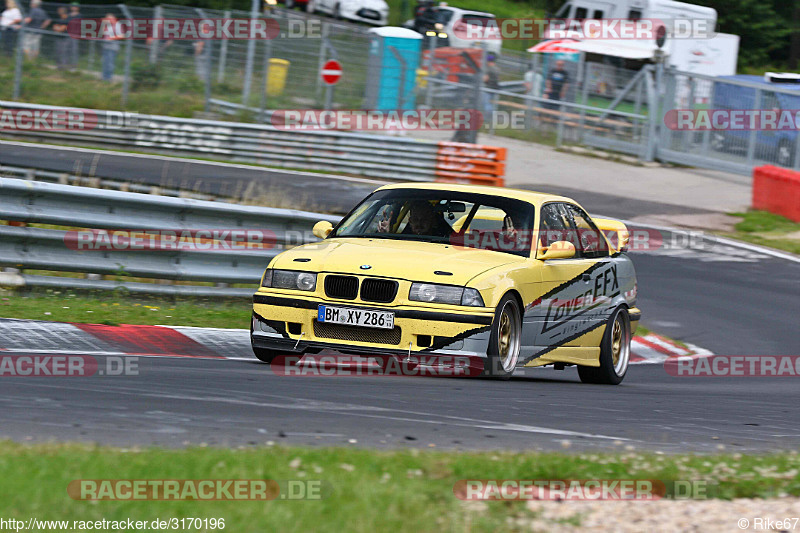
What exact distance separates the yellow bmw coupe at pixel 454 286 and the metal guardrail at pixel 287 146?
14398mm

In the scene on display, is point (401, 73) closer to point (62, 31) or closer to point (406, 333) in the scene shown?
point (62, 31)

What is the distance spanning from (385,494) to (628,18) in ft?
120

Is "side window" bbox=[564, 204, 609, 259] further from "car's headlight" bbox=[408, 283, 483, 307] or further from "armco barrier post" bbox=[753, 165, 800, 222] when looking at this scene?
"armco barrier post" bbox=[753, 165, 800, 222]

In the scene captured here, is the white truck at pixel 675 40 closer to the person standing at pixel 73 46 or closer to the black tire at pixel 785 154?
the black tire at pixel 785 154

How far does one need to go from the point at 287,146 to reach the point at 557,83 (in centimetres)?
971

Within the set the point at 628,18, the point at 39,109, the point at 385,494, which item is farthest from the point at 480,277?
the point at 628,18

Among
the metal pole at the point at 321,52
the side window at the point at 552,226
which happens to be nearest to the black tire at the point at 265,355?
the side window at the point at 552,226

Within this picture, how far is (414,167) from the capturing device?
2475 centimetres

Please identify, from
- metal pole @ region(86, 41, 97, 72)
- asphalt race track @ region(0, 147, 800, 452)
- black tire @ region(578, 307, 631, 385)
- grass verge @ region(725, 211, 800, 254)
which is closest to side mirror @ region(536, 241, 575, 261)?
asphalt race track @ region(0, 147, 800, 452)

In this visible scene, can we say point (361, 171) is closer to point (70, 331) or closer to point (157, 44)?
point (157, 44)

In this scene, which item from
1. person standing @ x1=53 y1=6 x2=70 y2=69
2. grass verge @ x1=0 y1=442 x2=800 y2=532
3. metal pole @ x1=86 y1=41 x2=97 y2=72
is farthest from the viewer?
metal pole @ x1=86 y1=41 x2=97 y2=72

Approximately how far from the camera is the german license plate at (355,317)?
7.61m

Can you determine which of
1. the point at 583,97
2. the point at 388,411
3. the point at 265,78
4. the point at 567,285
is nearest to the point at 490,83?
the point at 583,97

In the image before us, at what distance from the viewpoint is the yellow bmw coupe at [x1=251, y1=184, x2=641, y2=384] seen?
25.0ft
